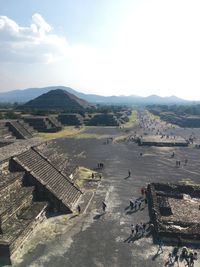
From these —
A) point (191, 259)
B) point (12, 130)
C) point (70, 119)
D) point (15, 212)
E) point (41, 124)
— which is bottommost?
point (70, 119)

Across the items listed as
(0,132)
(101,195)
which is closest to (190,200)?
(101,195)

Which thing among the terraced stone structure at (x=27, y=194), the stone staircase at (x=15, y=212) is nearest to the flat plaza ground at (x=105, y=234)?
the stone staircase at (x=15, y=212)

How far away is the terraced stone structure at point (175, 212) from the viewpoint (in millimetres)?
24125

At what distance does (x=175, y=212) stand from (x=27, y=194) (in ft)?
49.4

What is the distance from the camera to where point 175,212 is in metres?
30.3

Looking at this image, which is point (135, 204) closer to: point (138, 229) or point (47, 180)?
point (138, 229)

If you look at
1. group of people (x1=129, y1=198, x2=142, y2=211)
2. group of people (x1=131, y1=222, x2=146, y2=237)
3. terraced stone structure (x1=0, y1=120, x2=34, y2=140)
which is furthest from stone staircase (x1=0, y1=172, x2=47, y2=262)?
terraced stone structure (x1=0, y1=120, x2=34, y2=140)

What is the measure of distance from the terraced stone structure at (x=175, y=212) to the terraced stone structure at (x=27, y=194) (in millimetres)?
8639

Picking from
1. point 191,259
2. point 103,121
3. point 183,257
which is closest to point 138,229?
point 183,257

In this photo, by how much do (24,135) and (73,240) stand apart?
49284 mm

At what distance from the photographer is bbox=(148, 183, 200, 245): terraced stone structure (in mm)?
24125

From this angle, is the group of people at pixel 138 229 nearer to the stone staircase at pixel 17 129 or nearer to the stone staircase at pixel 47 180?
the stone staircase at pixel 47 180

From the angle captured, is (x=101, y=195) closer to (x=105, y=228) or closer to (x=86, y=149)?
(x=105, y=228)

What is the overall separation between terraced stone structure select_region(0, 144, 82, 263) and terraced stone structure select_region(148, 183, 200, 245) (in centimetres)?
864
